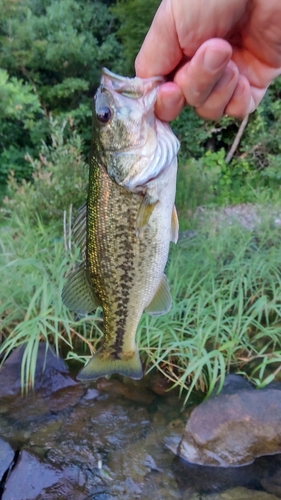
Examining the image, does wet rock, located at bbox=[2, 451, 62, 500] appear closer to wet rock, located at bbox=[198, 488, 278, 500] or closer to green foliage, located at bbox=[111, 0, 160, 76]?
wet rock, located at bbox=[198, 488, 278, 500]

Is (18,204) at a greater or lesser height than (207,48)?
lesser

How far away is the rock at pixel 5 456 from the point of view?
100 inches

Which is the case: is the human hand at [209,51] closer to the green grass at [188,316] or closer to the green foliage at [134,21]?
the green grass at [188,316]

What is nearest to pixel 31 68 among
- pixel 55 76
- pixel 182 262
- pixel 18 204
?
pixel 55 76

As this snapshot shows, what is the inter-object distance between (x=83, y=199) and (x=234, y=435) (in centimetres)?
303

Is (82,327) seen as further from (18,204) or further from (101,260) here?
(18,204)

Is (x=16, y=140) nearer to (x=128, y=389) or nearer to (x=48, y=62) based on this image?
(x=48, y=62)

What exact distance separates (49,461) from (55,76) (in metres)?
6.68

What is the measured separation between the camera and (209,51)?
143 cm

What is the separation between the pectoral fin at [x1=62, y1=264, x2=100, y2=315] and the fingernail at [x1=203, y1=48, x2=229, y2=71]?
97cm

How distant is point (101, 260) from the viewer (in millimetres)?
1793

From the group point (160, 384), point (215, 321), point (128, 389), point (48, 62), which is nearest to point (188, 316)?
point (215, 321)

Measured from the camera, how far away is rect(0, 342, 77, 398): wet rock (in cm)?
312

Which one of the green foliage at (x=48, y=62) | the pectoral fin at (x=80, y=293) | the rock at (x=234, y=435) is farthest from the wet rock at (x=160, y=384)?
the green foliage at (x=48, y=62)
